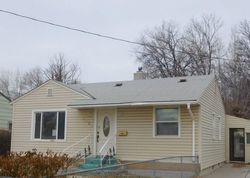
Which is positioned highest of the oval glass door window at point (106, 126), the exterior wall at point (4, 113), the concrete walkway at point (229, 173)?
the exterior wall at point (4, 113)

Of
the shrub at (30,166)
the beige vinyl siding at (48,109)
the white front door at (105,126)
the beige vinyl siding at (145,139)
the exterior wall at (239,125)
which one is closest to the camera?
the shrub at (30,166)

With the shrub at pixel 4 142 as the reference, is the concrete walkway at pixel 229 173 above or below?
below

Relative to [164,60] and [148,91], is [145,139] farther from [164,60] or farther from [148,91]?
[164,60]

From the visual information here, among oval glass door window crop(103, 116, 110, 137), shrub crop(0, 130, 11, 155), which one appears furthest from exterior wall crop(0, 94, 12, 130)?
oval glass door window crop(103, 116, 110, 137)

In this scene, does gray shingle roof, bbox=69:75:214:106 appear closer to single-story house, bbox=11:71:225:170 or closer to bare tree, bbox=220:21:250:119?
single-story house, bbox=11:71:225:170

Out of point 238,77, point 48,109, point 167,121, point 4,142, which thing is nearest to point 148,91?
point 167,121

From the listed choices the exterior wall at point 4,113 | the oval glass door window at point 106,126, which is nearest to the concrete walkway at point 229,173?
the oval glass door window at point 106,126

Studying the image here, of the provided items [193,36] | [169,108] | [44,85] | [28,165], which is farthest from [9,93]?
[28,165]

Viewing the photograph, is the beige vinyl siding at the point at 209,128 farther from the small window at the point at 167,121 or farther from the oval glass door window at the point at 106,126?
the oval glass door window at the point at 106,126

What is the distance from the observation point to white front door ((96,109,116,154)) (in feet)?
62.8

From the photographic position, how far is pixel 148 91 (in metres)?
19.4

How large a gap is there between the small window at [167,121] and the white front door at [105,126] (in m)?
2.20

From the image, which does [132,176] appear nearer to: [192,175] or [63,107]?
[192,175]

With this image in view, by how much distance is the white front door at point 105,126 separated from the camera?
62.8 ft
